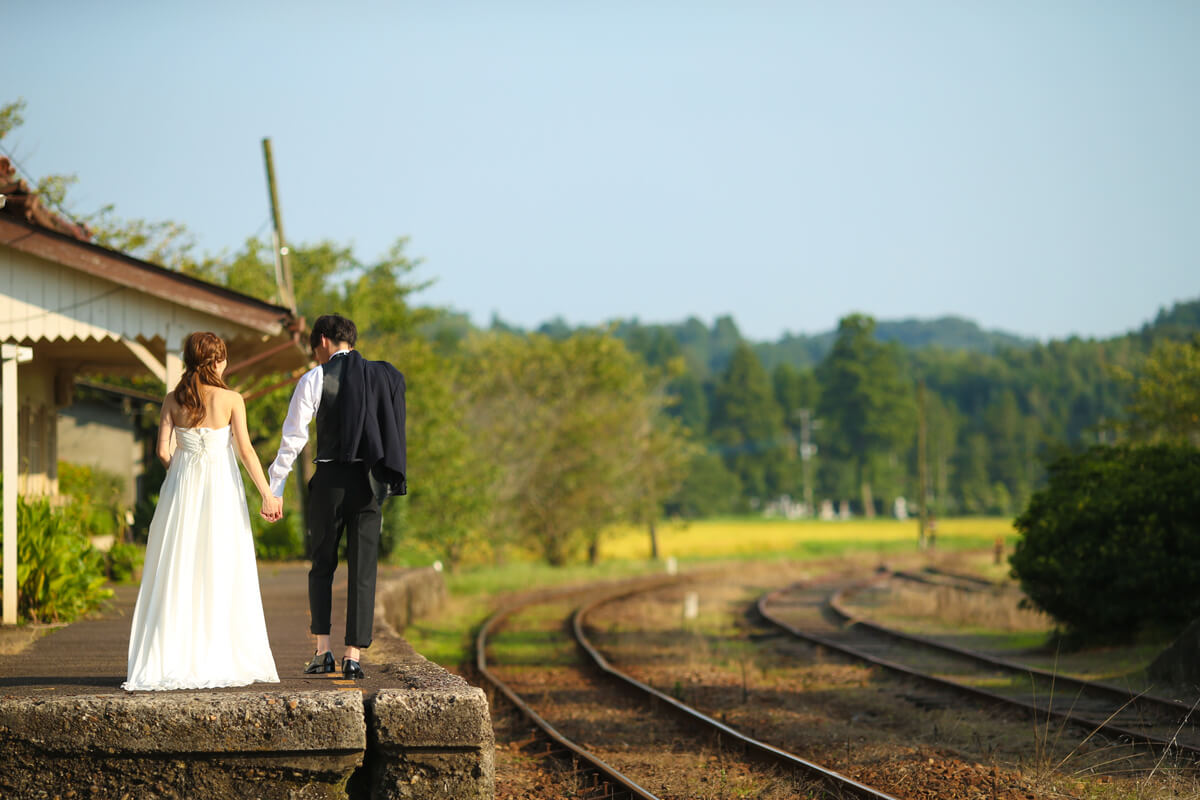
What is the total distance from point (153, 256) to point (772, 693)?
20571 mm

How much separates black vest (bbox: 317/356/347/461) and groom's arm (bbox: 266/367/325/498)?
1.3 inches

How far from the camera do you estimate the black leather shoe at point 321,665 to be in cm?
729

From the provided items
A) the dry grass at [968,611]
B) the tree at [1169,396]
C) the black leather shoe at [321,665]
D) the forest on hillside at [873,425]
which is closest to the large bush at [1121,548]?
the dry grass at [968,611]

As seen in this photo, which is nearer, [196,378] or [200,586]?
[200,586]

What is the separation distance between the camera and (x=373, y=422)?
6.84 m

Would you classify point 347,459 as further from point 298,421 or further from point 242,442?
point 242,442

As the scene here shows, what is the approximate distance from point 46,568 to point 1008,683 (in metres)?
10.4

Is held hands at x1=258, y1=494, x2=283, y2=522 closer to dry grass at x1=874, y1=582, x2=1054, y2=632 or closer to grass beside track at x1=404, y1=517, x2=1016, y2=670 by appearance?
grass beside track at x1=404, y1=517, x2=1016, y2=670

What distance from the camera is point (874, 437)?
118500 millimetres

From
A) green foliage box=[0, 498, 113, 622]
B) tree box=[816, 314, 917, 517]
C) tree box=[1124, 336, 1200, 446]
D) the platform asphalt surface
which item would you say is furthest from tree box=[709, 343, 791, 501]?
green foliage box=[0, 498, 113, 622]

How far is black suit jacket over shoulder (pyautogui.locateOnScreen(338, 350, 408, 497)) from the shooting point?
22.3 feet

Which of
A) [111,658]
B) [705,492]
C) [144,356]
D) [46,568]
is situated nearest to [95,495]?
[144,356]

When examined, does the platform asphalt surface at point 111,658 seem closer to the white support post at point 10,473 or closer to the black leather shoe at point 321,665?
the black leather shoe at point 321,665

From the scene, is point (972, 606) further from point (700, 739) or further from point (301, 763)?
point (301, 763)
